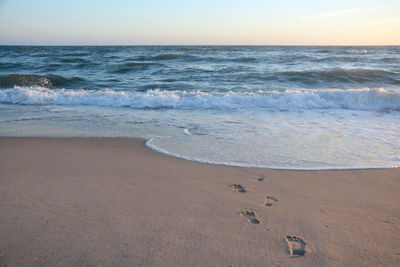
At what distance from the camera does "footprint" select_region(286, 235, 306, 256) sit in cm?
176

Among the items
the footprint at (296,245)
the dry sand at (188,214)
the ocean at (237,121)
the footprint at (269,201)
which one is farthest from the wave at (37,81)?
the footprint at (296,245)

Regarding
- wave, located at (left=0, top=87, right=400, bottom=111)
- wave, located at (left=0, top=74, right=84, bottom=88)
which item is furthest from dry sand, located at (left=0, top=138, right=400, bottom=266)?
wave, located at (left=0, top=74, right=84, bottom=88)

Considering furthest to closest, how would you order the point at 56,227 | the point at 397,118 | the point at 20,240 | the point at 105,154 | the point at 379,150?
the point at 397,118 < the point at 379,150 < the point at 105,154 < the point at 56,227 < the point at 20,240

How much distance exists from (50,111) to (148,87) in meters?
4.25

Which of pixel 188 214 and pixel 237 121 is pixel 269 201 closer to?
pixel 188 214

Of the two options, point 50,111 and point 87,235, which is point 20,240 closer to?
point 87,235

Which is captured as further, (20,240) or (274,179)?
(274,179)

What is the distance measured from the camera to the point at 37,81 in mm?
11383

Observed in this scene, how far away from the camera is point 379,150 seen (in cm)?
376

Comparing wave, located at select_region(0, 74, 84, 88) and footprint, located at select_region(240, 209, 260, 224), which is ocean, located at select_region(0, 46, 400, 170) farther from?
footprint, located at select_region(240, 209, 260, 224)

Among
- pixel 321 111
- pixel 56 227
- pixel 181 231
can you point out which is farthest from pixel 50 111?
pixel 321 111

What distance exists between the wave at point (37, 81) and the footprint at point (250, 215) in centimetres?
1074

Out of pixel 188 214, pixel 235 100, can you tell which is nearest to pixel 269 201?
pixel 188 214

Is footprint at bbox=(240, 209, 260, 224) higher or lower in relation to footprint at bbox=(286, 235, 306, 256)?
higher
